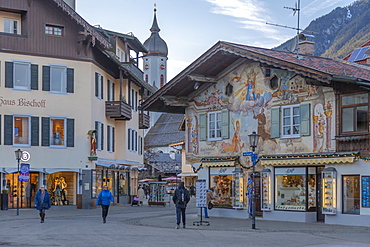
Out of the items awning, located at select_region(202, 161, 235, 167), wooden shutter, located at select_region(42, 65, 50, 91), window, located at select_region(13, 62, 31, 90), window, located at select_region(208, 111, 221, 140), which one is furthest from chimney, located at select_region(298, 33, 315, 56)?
window, located at select_region(13, 62, 31, 90)

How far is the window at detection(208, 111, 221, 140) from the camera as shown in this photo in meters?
34.0

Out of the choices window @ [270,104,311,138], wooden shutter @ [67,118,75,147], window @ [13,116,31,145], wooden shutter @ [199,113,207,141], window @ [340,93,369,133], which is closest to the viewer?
window @ [340,93,369,133]

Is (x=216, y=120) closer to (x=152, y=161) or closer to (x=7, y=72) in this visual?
(x=7, y=72)

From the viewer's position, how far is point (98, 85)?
44188 millimetres

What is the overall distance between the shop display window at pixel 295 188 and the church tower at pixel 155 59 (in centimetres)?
10202

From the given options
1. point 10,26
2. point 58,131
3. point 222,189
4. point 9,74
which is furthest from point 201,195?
point 10,26

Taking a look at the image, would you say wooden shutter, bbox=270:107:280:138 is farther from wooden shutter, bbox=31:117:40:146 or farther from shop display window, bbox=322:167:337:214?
wooden shutter, bbox=31:117:40:146

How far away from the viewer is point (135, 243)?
19.4 m

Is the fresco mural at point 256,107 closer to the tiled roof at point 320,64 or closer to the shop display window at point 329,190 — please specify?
the tiled roof at point 320,64

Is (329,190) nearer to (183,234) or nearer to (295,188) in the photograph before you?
(295,188)

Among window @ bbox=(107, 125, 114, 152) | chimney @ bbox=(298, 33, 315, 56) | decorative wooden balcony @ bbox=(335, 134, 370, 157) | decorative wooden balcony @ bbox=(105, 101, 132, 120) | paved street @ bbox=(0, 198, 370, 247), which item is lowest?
paved street @ bbox=(0, 198, 370, 247)

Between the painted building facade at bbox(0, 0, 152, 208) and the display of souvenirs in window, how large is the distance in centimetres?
1510

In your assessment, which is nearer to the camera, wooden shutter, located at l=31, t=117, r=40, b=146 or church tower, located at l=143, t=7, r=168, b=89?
wooden shutter, located at l=31, t=117, r=40, b=146

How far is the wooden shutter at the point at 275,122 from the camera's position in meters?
30.6
